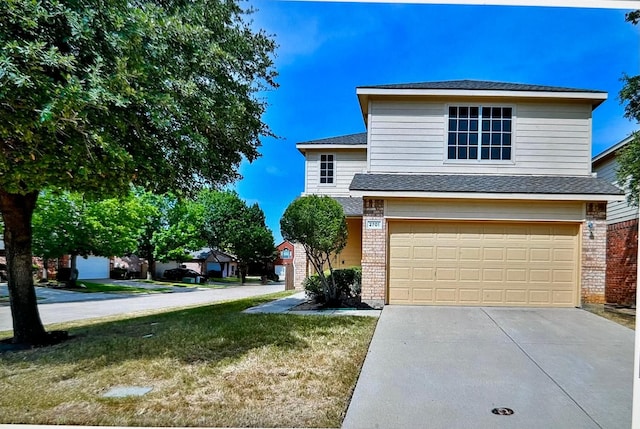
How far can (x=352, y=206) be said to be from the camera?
1130 centimetres

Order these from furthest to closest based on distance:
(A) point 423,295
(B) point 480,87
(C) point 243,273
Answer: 1. (C) point 243,273
2. (B) point 480,87
3. (A) point 423,295

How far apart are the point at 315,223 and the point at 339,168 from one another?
421 centimetres

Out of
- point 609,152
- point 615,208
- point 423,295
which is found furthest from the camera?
point 609,152

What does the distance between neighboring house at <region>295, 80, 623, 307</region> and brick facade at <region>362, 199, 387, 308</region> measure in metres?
0.02

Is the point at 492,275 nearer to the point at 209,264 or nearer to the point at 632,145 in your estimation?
the point at 632,145

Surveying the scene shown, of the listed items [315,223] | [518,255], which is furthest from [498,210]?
[315,223]

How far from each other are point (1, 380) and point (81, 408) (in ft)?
4.33

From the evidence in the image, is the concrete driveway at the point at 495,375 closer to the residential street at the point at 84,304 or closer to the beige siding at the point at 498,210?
the beige siding at the point at 498,210

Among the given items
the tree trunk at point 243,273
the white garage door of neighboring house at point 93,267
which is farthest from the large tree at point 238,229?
the white garage door of neighboring house at point 93,267

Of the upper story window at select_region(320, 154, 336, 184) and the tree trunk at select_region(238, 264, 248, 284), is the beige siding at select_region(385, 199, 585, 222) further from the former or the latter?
the tree trunk at select_region(238, 264, 248, 284)

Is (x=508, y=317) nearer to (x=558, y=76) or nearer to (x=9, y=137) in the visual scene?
(x=558, y=76)

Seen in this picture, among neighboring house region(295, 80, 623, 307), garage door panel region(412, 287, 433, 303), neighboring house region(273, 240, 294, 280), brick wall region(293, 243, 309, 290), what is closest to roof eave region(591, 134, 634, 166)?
neighboring house region(295, 80, 623, 307)

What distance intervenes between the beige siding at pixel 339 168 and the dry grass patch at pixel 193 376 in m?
5.85

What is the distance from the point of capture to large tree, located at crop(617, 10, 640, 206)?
7.40 metres
